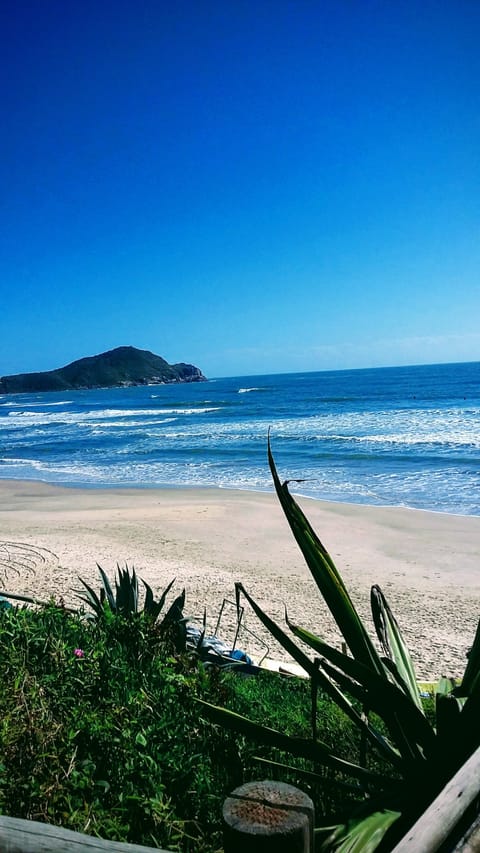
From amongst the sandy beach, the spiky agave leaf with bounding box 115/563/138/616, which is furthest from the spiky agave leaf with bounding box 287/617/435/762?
the sandy beach

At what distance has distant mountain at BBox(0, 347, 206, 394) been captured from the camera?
125438mm

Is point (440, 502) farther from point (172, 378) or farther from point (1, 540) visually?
point (172, 378)

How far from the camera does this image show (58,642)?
3.18 meters

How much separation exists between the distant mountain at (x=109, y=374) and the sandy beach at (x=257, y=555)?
113m

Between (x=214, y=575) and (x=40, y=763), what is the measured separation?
21.9 ft

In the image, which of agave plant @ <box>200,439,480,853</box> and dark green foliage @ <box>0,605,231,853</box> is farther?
dark green foliage @ <box>0,605,231,853</box>

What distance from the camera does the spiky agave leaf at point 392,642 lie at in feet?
8.16

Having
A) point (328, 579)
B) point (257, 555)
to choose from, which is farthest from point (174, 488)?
point (328, 579)

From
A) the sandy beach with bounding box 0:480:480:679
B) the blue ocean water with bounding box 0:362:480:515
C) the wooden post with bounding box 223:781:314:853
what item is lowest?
the sandy beach with bounding box 0:480:480:679

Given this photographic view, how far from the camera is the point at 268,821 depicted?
1.37 meters

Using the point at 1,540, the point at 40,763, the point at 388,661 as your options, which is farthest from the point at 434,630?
the point at 1,540

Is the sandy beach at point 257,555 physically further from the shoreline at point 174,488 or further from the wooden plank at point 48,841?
the wooden plank at point 48,841

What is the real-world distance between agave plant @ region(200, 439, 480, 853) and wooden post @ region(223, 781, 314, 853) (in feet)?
2.09

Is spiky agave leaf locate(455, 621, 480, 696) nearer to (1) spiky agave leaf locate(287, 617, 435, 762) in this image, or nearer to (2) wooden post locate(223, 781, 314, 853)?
(1) spiky agave leaf locate(287, 617, 435, 762)
